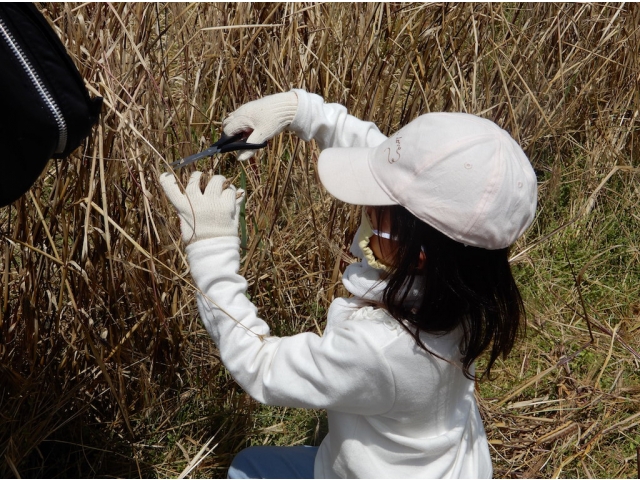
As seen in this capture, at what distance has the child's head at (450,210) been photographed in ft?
3.61

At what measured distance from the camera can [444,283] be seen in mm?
1159

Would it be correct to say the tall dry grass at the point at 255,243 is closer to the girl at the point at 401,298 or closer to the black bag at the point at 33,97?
the girl at the point at 401,298

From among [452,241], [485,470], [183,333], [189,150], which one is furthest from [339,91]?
[485,470]

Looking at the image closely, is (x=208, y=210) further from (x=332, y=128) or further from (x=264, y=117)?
(x=332, y=128)

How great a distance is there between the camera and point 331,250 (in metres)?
1.88

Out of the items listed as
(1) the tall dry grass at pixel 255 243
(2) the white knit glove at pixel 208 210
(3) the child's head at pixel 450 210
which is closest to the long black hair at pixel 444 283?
(3) the child's head at pixel 450 210

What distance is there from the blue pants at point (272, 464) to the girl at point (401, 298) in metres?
0.20

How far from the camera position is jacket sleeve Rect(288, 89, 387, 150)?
1.42 meters

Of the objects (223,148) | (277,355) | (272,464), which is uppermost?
(223,148)

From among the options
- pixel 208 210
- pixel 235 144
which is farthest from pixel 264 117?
pixel 208 210

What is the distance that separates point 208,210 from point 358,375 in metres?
0.34

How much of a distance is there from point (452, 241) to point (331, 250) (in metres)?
0.74

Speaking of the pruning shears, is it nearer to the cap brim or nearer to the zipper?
the cap brim

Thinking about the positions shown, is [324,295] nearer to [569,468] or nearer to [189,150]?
[189,150]
